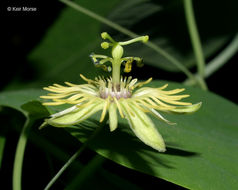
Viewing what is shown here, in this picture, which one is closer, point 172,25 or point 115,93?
point 115,93

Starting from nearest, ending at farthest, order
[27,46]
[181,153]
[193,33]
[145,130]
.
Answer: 1. [145,130]
2. [181,153]
3. [193,33]
4. [27,46]

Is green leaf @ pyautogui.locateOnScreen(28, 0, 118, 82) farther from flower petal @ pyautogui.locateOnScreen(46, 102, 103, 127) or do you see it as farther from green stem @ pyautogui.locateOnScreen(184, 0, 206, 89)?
flower petal @ pyautogui.locateOnScreen(46, 102, 103, 127)

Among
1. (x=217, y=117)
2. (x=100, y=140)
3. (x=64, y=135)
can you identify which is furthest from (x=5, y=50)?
(x=100, y=140)

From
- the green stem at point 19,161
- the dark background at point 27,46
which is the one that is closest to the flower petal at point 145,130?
the green stem at point 19,161

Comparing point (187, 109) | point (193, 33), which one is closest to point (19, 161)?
point (187, 109)

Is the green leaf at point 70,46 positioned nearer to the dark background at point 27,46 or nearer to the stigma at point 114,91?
the dark background at point 27,46

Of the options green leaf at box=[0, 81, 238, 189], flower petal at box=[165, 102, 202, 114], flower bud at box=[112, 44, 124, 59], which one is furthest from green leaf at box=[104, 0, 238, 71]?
flower petal at box=[165, 102, 202, 114]

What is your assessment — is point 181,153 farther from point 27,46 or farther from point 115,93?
→ point 27,46

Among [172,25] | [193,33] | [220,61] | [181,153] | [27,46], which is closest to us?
[181,153]
